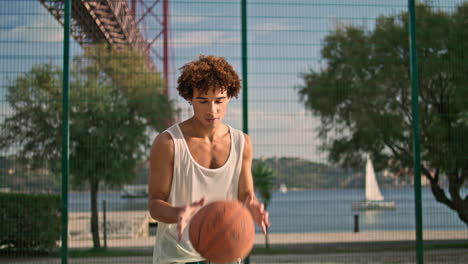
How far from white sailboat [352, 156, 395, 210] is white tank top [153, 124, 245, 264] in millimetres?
4209

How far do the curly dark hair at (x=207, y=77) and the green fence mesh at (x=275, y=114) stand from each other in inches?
146

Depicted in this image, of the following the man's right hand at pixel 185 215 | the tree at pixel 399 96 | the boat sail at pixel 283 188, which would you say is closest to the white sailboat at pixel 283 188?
the boat sail at pixel 283 188

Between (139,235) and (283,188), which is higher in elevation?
(283,188)

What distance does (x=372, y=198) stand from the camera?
6859 mm

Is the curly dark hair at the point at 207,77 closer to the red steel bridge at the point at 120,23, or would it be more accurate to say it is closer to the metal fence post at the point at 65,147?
the metal fence post at the point at 65,147

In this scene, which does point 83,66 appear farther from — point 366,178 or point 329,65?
point 366,178

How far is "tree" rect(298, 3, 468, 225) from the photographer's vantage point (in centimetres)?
721

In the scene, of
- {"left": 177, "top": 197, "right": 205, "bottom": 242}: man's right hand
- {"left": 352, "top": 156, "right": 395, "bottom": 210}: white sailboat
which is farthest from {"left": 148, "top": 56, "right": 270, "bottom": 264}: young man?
{"left": 352, "top": 156, "right": 395, "bottom": 210}: white sailboat

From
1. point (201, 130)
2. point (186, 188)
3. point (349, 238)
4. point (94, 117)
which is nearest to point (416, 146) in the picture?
point (349, 238)

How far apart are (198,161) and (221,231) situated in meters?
0.41

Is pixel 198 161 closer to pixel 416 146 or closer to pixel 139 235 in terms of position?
pixel 416 146

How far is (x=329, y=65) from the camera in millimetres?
7141

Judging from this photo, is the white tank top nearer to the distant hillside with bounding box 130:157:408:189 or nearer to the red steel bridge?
the distant hillside with bounding box 130:157:408:189

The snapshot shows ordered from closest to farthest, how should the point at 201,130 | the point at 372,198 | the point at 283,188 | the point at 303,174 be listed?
the point at 201,130 → the point at 283,188 → the point at 303,174 → the point at 372,198
